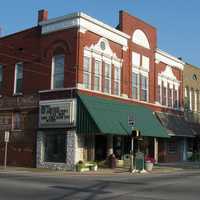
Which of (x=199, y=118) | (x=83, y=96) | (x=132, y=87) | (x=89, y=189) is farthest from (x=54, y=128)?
(x=199, y=118)

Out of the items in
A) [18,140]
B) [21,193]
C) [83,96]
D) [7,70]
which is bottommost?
[21,193]

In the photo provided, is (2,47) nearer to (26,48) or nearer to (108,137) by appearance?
(26,48)

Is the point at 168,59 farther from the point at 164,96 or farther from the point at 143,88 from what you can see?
the point at 143,88

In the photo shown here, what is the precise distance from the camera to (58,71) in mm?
31422

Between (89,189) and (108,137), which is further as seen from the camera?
(108,137)

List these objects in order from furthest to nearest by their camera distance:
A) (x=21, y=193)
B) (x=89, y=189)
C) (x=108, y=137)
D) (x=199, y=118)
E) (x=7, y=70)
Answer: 1. (x=199, y=118)
2. (x=7, y=70)
3. (x=108, y=137)
4. (x=89, y=189)
5. (x=21, y=193)

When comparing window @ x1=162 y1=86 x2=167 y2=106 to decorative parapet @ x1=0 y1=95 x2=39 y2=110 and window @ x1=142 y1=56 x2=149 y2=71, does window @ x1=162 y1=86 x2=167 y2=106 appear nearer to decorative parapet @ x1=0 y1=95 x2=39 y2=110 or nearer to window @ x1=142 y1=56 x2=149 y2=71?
window @ x1=142 y1=56 x2=149 y2=71

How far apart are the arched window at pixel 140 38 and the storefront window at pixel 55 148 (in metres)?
11.6

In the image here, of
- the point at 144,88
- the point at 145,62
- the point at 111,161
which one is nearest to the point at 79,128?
the point at 111,161

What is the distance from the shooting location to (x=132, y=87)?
36500mm

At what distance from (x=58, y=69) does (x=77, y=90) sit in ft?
9.35

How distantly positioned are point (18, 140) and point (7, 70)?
601 centimetres

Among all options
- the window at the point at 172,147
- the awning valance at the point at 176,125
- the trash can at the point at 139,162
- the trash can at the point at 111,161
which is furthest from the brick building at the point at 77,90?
the window at the point at 172,147

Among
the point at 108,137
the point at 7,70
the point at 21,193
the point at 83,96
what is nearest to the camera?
the point at 21,193
